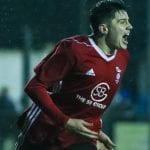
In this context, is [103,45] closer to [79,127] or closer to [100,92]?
[100,92]

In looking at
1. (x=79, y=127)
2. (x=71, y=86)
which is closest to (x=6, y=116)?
(x=71, y=86)

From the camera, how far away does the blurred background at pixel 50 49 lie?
6.70 metres

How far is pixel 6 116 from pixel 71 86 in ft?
10.7

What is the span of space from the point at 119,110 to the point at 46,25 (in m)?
1.27

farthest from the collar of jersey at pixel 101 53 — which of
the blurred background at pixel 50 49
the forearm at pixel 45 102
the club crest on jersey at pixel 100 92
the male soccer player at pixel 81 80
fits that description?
the blurred background at pixel 50 49

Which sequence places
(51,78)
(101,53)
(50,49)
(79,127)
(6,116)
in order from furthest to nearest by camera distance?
(6,116)
(50,49)
(101,53)
(51,78)
(79,127)

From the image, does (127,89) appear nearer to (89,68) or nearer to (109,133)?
(109,133)

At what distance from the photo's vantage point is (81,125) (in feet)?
13.9

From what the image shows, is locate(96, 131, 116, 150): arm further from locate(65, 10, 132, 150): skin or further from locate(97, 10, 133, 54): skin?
locate(97, 10, 133, 54): skin

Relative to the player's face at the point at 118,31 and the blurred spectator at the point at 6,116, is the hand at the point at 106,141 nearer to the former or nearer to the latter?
the player's face at the point at 118,31

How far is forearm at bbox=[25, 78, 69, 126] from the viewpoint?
14.0 ft

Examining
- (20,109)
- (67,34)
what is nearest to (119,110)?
(20,109)

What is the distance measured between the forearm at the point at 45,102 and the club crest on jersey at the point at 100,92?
0.75ft

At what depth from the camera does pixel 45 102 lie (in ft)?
14.1
